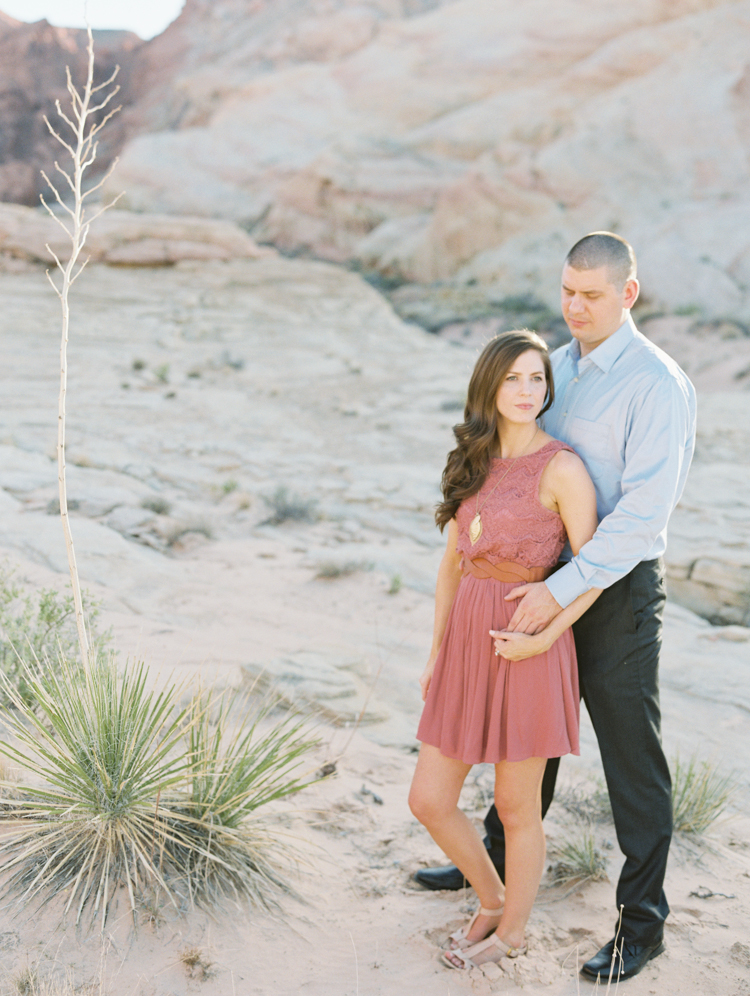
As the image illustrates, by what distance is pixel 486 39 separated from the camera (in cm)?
2728

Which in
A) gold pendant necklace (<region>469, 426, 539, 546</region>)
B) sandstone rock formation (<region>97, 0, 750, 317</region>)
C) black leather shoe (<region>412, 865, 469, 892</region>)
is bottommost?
black leather shoe (<region>412, 865, 469, 892</region>)

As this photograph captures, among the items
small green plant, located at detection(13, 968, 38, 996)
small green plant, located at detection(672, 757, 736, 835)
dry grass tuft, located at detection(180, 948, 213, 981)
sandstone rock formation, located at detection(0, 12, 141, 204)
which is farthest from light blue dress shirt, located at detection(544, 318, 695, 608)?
sandstone rock formation, located at detection(0, 12, 141, 204)

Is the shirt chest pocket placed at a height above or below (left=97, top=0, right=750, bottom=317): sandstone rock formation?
below

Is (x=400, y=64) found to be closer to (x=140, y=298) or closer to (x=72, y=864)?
(x=140, y=298)

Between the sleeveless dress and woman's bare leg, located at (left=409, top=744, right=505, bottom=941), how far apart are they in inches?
2.7

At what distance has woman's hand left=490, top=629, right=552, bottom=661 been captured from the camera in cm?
224

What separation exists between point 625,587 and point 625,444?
1.40 feet

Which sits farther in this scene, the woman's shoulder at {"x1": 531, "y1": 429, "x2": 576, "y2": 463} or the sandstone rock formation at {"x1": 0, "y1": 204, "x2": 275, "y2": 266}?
the sandstone rock formation at {"x1": 0, "y1": 204, "x2": 275, "y2": 266}

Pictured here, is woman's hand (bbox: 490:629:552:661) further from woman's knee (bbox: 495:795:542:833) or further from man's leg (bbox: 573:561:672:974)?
woman's knee (bbox: 495:795:542:833)

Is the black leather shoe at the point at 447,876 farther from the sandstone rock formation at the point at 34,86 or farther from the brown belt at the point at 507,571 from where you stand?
the sandstone rock formation at the point at 34,86

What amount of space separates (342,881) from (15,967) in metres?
1.10

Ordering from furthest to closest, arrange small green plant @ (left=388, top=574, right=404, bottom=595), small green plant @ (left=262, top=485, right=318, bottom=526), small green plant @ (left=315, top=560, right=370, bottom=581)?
1. small green plant @ (left=262, top=485, right=318, bottom=526)
2. small green plant @ (left=315, top=560, right=370, bottom=581)
3. small green plant @ (left=388, top=574, right=404, bottom=595)

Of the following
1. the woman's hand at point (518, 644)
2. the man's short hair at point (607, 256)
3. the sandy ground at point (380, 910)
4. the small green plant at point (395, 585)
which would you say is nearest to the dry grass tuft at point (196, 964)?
the sandy ground at point (380, 910)

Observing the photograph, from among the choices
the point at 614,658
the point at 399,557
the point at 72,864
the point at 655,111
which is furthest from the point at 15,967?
the point at 655,111
